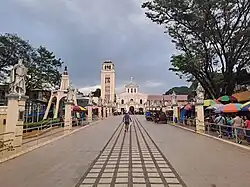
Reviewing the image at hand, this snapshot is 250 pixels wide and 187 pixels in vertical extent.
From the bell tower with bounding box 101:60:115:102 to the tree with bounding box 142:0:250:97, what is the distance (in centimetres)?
7597

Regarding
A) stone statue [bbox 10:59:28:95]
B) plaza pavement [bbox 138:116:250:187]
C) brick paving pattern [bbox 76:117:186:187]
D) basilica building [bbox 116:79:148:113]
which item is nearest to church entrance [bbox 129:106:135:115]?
basilica building [bbox 116:79:148:113]

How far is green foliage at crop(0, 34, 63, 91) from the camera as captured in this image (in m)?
37.6

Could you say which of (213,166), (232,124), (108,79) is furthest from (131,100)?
(213,166)

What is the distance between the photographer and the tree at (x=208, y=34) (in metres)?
21.8

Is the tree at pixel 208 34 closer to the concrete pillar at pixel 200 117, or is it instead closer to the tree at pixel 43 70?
the concrete pillar at pixel 200 117

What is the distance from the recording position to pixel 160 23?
2406 cm

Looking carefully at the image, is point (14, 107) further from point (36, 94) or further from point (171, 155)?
point (36, 94)

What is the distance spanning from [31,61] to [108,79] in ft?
206

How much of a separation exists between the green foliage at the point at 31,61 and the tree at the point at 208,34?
66.8ft

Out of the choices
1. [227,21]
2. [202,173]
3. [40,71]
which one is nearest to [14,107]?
[202,173]

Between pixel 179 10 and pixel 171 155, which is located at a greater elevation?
pixel 179 10

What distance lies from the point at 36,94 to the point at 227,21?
3305cm

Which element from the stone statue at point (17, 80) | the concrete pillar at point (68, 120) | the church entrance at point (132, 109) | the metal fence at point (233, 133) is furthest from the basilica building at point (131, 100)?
the stone statue at point (17, 80)

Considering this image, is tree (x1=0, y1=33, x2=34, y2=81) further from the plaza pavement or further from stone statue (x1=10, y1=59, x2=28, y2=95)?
the plaza pavement
